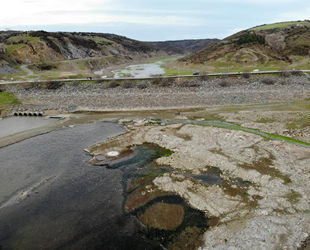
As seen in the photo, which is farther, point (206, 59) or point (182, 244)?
point (206, 59)

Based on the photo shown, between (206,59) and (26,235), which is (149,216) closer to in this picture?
(26,235)

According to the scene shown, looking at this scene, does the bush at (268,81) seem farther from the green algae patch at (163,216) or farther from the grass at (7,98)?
the grass at (7,98)

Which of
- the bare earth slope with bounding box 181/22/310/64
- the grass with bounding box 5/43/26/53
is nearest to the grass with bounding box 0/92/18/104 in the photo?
the grass with bounding box 5/43/26/53

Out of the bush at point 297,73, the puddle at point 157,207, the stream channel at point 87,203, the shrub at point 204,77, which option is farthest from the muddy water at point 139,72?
the puddle at point 157,207

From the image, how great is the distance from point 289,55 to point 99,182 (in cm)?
10115

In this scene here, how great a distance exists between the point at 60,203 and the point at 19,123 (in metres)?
32.0

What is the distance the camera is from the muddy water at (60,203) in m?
18.2

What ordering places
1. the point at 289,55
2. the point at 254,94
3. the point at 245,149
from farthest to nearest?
1. the point at 289,55
2. the point at 254,94
3. the point at 245,149

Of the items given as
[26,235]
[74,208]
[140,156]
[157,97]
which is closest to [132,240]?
[74,208]

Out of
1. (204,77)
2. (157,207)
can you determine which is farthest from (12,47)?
(157,207)

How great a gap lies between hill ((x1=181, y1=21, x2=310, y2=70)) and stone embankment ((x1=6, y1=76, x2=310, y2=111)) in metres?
24.4

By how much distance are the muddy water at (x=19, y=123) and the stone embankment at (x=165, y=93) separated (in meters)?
7.44

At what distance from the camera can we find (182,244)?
17250 millimetres

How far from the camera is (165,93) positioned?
205 ft
